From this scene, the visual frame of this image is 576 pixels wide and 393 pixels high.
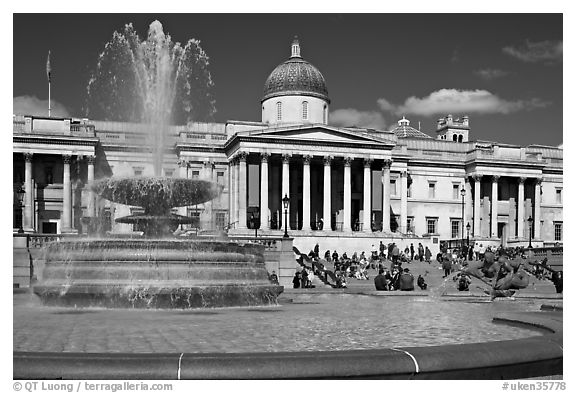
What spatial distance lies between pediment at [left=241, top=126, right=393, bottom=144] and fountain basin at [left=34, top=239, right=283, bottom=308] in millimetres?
50540

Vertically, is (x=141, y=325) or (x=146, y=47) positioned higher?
(x=146, y=47)

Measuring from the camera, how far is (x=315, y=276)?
3744 cm

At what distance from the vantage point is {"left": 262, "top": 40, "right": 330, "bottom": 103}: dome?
73188 millimetres

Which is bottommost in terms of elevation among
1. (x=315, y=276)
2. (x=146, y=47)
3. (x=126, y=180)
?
(x=315, y=276)

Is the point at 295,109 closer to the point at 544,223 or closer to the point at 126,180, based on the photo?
the point at 544,223

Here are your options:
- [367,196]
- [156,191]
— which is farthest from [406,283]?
[367,196]

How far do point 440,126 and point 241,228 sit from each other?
150 ft

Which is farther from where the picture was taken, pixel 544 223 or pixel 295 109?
pixel 544 223

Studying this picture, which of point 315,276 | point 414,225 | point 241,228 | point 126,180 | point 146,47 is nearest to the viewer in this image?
point 126,180

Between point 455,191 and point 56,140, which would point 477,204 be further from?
point 56,140

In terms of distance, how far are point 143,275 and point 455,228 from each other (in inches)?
2705

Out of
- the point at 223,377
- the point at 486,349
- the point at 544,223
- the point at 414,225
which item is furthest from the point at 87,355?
the point at 544,223

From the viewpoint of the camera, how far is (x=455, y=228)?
8044 cm

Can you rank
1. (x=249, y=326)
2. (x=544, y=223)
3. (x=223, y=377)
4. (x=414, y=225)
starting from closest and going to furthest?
(x=223, y=377) → (x=249, y=326) → (x=414, y=225) → (x=544, y=223)
